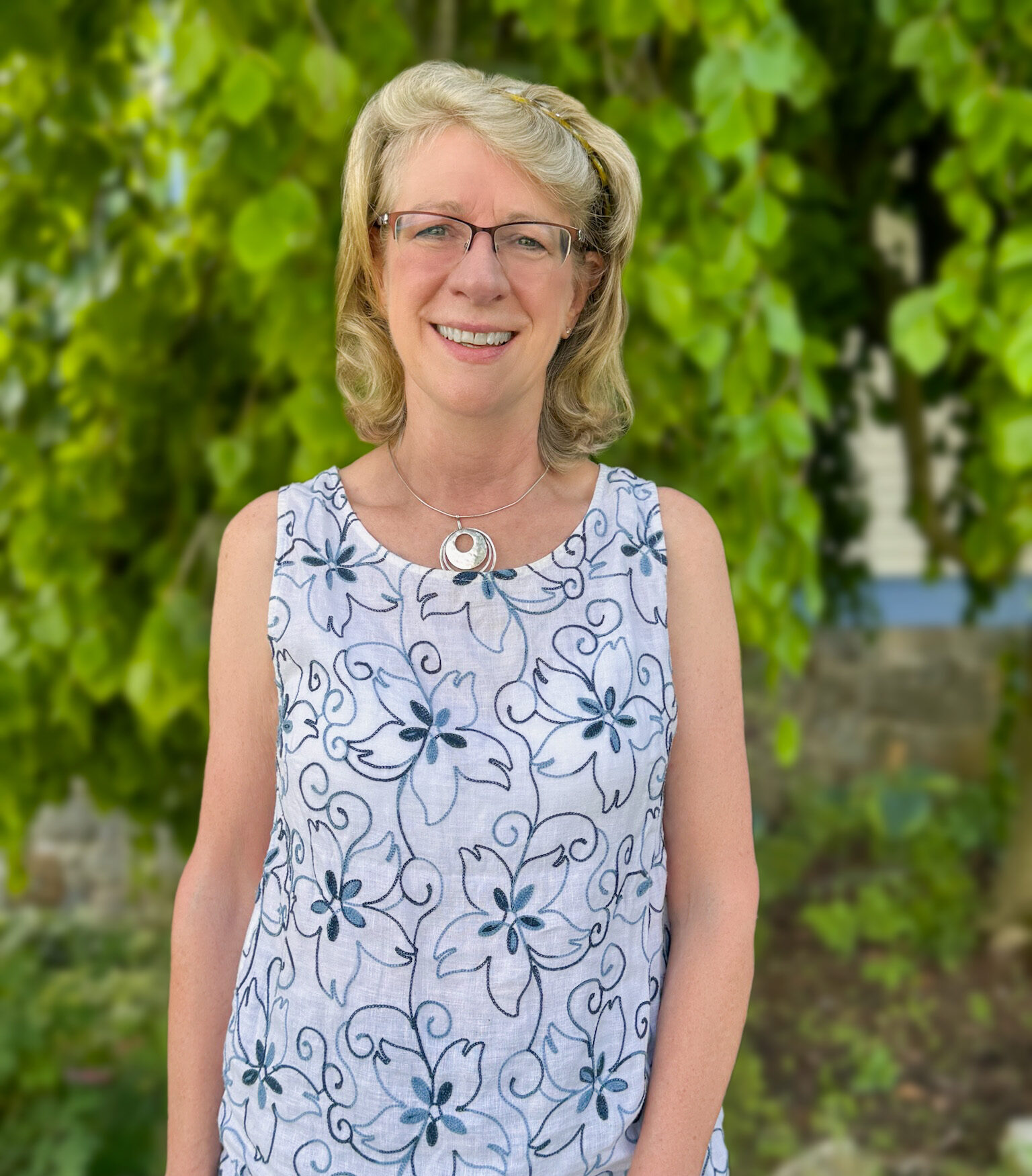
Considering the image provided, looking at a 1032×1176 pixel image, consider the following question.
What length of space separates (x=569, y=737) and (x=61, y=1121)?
2606 mm

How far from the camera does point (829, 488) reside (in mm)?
4309

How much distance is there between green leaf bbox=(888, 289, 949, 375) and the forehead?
100cm

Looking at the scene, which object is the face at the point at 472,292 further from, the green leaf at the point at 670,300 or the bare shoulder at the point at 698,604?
the green leaf at the point at 670,300

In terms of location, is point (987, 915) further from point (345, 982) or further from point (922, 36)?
point (345, 982)

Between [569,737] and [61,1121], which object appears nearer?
[569,737]

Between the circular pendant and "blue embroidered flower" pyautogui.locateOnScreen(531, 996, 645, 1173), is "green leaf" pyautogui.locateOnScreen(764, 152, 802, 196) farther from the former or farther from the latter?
"blue embroidered flower" pyautogui.locateOnScreen(531, 996, 645, 1173)

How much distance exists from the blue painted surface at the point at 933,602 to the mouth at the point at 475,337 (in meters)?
5.27

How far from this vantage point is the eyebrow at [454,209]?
3.98 ft

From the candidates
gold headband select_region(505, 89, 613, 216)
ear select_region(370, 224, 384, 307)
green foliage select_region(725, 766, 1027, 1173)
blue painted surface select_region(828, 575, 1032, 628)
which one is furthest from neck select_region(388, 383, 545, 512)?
blue painted surface select_region(828, 575, 1032, 628)

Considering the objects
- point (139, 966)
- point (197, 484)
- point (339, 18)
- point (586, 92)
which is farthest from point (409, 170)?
point (139, 966)

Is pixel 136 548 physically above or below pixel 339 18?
below

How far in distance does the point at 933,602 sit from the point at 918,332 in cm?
449

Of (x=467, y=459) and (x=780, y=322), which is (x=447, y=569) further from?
(x=780, y=322)

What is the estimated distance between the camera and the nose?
1.20 meters
